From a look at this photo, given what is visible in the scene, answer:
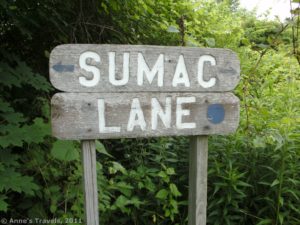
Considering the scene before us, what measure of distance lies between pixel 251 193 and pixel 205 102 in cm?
109

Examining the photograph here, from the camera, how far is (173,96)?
1.55 meters

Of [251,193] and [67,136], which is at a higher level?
[67,136]

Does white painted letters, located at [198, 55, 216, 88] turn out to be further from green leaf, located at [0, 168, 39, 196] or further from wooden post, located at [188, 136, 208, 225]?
green leaf, located at [0, 168, 39, 196]

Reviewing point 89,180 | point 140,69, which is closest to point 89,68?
point 140,69

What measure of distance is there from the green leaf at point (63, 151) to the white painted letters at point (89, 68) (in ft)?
2.27

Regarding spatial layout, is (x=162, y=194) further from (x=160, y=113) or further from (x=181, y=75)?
(x=181, y=75)

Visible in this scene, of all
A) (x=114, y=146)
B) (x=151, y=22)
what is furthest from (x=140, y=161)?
(x=151, y=22)

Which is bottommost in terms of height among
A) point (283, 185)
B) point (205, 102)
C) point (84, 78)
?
point (283, 185)

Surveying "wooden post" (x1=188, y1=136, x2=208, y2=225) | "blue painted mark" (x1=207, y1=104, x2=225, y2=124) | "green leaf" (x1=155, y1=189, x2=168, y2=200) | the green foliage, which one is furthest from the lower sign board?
"green leaf" (x1=155, y1=189, x2=168, y2=200)

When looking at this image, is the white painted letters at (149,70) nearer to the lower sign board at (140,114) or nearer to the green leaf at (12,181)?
the lower sign board at (140,114)

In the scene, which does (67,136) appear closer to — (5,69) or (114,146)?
(5,69)

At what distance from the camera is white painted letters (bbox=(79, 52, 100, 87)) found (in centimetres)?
142

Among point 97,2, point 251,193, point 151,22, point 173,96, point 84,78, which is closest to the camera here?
point 84,78

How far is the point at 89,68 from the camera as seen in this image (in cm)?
144
